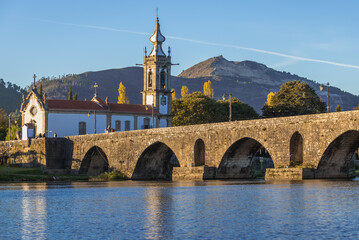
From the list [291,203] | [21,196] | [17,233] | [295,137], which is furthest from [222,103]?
[17,233]

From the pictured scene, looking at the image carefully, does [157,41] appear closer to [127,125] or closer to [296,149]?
[127,125]

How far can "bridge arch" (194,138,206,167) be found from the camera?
64438mm

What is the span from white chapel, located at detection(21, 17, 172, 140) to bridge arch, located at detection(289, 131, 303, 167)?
4121cm

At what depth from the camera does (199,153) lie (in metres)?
64.9

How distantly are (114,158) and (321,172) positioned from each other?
31.5m

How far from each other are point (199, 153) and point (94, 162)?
2437 cm

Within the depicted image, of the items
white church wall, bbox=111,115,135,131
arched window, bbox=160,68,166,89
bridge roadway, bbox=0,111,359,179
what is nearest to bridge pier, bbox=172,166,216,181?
bridge roadway, bbox=0,111,359,179

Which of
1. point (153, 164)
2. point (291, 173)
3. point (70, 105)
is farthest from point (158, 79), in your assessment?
point (291, 173)

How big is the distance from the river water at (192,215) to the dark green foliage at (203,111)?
72.0 meters

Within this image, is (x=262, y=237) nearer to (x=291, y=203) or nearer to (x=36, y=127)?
(x=291, y=203)

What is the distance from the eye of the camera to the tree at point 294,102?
4240 inches

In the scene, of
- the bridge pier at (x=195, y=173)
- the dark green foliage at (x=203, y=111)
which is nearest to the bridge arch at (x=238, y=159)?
the bridge pier at (x=195, y=173)

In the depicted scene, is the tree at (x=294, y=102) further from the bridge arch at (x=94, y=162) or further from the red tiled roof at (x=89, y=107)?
the bridge arch at (x=94, y=162)

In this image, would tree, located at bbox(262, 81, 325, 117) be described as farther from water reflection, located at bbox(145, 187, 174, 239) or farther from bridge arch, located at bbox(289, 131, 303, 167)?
water reflection, located at bbox(145, 187, 174, 239)
